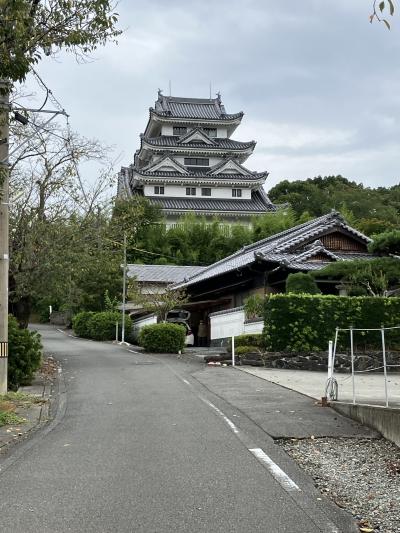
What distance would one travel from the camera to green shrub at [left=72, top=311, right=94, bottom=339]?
4275 cm

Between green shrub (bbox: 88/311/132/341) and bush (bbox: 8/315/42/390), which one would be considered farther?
green shrub (bbox: 88/311/132/341)

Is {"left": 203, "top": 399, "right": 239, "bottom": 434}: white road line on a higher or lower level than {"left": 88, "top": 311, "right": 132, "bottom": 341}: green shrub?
lower

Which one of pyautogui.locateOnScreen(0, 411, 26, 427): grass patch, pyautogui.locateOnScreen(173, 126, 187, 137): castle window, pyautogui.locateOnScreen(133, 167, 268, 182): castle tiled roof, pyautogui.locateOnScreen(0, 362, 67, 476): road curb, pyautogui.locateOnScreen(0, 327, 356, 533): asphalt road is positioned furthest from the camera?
pyautogui.locateOnScreen(173, 126, 187, 137): castle window

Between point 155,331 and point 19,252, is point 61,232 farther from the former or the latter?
point 155,331

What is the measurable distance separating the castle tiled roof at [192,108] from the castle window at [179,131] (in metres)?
1.29

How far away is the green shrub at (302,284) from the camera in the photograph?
2236 centimetres

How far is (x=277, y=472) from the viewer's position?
699 cm

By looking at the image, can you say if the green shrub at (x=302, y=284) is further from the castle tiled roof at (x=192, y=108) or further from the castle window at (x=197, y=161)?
the castle tiled roof at (x=192, y=108)

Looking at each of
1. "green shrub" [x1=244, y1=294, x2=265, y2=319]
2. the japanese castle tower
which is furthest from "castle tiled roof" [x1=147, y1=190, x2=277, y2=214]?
"green shrub" [x1=244, y1=294, x2=265, y2=319]

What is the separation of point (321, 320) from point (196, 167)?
45160 mm

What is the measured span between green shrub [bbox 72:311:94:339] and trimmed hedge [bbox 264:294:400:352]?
23.1m

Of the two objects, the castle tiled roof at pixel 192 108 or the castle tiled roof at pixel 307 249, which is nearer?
the castle tiled roof at pixel 307 249

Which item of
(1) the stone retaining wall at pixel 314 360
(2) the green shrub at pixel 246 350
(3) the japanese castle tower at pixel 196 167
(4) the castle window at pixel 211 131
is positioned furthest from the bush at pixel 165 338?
(4) the castle window at pixel 211 131

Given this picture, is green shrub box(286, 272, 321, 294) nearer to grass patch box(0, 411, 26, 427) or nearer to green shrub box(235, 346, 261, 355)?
green shrub box(235, 346, 261, 355)
